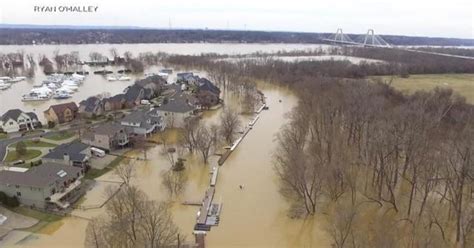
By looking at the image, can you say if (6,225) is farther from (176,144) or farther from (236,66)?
(236,66)

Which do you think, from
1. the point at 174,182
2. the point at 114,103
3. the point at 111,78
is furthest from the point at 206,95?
the point at 111,78

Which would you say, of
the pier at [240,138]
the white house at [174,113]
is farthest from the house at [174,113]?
the pier at [240,138]

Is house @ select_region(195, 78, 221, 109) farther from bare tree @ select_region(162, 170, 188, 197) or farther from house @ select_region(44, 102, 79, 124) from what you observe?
bare tree @ select_region(162, 170, 188, 197)

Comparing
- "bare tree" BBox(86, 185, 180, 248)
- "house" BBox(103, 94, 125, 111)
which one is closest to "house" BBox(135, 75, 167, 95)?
"house" BBox(103, 94, 125, 111)

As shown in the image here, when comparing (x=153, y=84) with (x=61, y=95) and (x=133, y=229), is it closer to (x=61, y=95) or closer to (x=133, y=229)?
(x=61, y=95)

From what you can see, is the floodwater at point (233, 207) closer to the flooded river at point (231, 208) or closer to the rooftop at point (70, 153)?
the flooded river at point (231, 208)

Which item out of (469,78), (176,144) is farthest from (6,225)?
(469,78)
